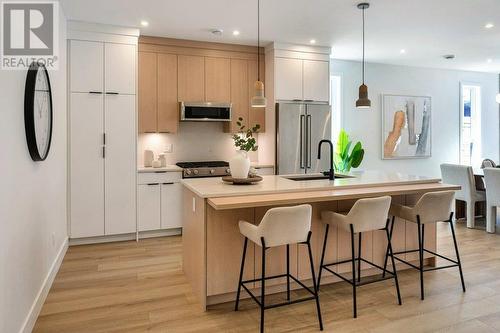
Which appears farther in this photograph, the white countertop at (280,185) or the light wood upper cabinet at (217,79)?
the light wood upper cabinet at (217,79)

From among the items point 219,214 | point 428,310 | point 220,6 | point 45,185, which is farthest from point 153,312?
point 220,6

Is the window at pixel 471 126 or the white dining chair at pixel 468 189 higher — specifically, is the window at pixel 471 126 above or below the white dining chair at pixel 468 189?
above

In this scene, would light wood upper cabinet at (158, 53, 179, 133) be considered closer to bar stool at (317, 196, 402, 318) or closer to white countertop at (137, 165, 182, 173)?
white countertop at (137, 165, 182, 173)

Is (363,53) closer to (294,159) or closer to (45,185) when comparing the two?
(294,159)

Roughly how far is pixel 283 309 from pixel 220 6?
10.3 ft

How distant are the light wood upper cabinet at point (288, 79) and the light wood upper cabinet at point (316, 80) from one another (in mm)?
125

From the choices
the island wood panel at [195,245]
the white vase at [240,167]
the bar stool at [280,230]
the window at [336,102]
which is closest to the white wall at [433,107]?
the window at [336,102]

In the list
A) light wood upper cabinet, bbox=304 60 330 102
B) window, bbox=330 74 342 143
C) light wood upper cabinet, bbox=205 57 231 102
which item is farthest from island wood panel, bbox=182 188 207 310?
window, bbox=330 74 342 143

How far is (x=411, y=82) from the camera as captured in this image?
23.9ft

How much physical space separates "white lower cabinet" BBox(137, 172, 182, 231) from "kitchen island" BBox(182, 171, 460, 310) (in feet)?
4.98

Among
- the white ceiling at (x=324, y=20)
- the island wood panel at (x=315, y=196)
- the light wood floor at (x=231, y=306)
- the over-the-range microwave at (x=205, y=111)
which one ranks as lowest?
the light wood floor at (x=231, y=306)

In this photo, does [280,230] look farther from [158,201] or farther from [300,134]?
[300,134]

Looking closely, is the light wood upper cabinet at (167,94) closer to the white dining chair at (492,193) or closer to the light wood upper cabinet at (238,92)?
the light wood upper cabinet at (238,92)

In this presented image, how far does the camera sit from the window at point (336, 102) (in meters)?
6.65
